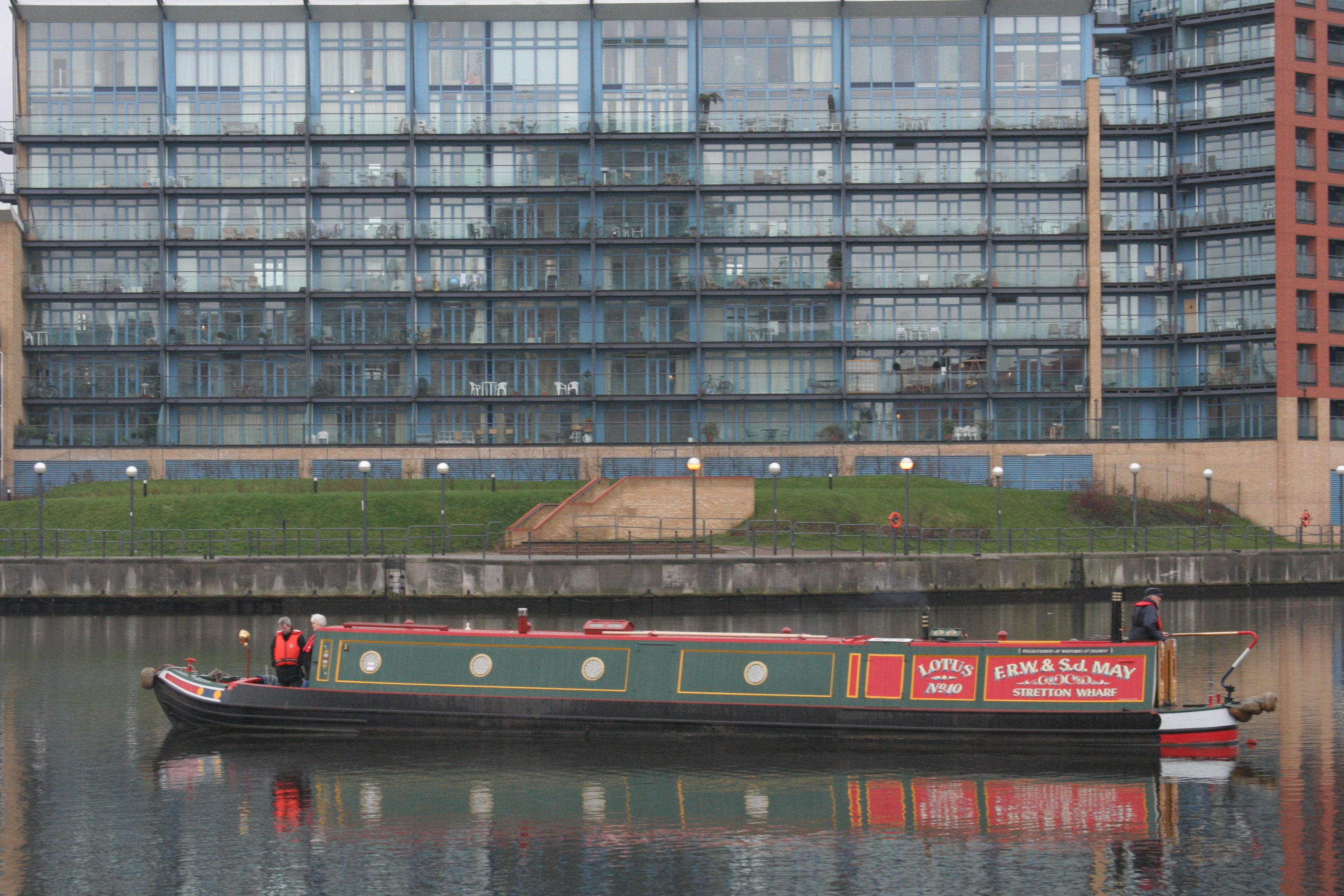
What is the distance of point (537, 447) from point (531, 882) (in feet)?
199

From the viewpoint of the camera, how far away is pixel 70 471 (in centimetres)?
7812

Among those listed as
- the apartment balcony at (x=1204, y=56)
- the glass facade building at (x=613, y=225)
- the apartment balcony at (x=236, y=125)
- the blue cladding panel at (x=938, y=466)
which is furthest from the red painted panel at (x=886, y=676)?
the apartment balcony at (x=1204, y=56)

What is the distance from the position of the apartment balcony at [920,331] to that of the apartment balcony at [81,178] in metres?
41.8

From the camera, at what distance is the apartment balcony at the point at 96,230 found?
8088 centimetres

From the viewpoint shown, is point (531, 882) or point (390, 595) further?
point (390, 595)

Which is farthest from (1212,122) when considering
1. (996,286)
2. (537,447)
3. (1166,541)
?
(537,447)

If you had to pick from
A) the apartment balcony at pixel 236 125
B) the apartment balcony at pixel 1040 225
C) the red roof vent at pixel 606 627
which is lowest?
the red roof vent at pixel 606 627

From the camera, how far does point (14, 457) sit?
78.0 m

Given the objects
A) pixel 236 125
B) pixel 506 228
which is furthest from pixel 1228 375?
pixel 236 125

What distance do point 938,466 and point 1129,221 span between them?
18730mm

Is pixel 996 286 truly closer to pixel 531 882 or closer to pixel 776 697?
pixel 776 697

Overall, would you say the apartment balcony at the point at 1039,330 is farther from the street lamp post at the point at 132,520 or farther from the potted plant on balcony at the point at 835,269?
the street lamp post at the point at 132,520

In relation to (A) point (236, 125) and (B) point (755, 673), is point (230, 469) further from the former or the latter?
(B) point (755, 673)

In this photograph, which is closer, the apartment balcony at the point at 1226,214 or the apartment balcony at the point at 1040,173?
the apartment balcony at the point at 1226,214
